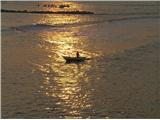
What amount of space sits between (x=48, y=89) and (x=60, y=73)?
169 inches

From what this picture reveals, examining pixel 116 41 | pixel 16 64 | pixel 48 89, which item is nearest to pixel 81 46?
pixel 116 41

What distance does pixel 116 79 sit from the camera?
89.5 feet

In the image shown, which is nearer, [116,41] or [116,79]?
[116,79]

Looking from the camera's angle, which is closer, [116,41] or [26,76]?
[26,76]

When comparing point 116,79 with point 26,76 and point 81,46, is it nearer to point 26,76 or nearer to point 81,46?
point 26,76

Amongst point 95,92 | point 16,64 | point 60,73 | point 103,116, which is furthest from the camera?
point 16,64

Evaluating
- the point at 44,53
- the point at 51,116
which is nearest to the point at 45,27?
the point at 44,53

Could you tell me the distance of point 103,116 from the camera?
784 inches

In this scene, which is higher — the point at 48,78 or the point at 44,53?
the point at 44,53

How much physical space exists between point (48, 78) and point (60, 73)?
66.1 inches

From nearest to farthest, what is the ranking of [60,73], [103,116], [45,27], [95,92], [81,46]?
[103,116] < [95,92] < [60,73] < [81,46] < [45,27]

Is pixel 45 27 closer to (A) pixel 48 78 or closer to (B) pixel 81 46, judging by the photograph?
(B) pixel 81 46

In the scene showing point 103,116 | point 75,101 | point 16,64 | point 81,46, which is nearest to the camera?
point 103,116

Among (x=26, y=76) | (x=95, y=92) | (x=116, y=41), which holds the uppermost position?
(x=116, y=41)
